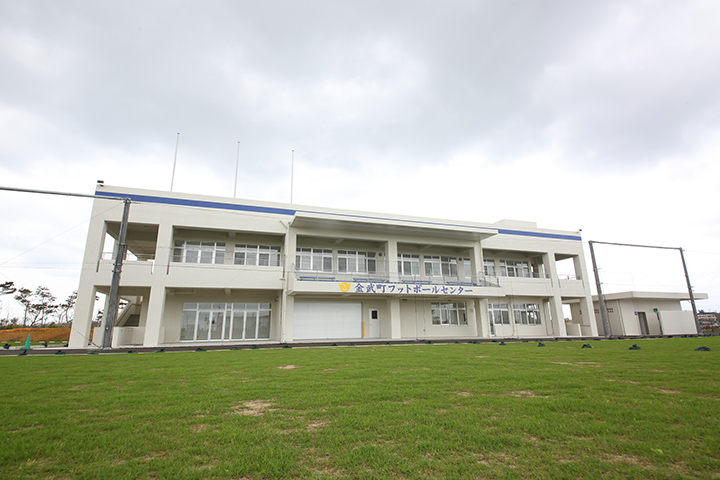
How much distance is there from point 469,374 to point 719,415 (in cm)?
372

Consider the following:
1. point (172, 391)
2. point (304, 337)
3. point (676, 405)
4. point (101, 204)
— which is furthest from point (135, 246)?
point (676, 405)

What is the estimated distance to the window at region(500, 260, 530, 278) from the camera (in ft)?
98.4

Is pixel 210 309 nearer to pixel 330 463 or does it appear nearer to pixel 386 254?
pixel 386 254

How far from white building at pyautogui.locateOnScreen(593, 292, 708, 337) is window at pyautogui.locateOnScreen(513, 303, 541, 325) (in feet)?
25.1

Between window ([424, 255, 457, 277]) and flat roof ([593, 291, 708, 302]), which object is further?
flat roof ([593, 291, 708, 302])

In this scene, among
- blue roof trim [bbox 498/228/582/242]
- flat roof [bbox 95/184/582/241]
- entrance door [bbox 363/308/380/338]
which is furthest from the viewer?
blue roof trim [bbox 498/228/582/242]

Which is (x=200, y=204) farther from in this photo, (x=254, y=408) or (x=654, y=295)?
(x=654, y=295)

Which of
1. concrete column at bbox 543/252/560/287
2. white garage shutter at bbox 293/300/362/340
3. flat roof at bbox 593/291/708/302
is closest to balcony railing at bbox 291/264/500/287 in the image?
white garage shutter at bbox 293/300/362/340

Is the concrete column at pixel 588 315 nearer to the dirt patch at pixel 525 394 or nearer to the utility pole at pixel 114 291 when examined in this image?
the dirt patch at pixel 525 394

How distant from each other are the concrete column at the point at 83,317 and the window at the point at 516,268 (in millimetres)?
27930

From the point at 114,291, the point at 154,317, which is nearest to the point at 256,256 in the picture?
the point at 154,317

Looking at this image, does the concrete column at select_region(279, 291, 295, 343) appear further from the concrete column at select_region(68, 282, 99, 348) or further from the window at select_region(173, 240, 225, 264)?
the concrete column at select_region(68, 282, 99, 348)

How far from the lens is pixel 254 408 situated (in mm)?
4832

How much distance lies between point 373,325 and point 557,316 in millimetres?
14899
